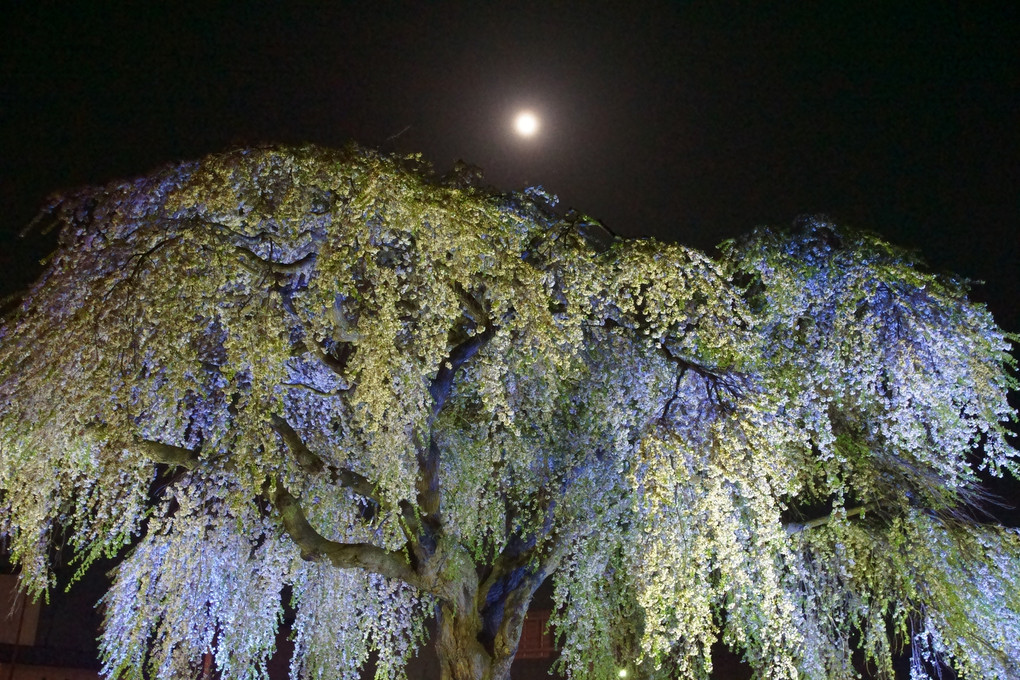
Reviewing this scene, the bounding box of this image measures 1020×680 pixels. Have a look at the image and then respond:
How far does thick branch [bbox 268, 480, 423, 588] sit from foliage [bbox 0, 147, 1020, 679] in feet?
0.13

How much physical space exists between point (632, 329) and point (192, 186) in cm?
464

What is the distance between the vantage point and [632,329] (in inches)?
320

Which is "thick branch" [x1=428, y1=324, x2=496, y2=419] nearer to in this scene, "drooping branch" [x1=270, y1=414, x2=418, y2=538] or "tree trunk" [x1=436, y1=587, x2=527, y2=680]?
"drooping branch" [x1=270, y1=414, x2=418, y2=538]

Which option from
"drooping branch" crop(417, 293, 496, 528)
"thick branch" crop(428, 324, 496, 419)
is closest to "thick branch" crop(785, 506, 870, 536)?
"drooping branch" crop(417, 293, 496, 528)

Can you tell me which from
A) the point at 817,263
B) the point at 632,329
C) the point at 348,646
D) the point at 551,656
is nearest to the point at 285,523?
the point at 348,646

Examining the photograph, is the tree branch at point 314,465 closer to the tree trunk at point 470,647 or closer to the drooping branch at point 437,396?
the drooping branch at point 437,396

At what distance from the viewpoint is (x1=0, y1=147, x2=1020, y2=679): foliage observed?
6.59 metres

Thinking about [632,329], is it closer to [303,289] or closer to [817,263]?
[817,263]

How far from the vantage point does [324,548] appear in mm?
7285

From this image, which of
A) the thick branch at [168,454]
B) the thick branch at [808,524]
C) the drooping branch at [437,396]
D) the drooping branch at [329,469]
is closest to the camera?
the thick branch at [168,454]

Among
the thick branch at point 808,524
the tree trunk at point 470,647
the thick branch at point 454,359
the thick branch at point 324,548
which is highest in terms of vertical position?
the thick branch at point 454,359

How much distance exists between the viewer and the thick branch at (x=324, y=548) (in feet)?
Result: 23.7

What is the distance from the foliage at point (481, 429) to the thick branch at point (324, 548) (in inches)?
1.6

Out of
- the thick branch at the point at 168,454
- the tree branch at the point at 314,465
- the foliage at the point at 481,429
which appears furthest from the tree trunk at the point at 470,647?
the thick branch at the point at 168,454
